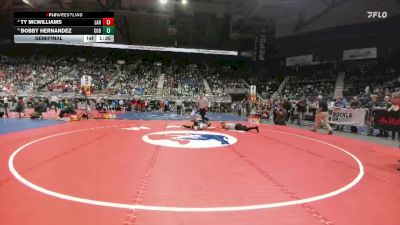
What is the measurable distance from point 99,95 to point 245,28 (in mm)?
15400

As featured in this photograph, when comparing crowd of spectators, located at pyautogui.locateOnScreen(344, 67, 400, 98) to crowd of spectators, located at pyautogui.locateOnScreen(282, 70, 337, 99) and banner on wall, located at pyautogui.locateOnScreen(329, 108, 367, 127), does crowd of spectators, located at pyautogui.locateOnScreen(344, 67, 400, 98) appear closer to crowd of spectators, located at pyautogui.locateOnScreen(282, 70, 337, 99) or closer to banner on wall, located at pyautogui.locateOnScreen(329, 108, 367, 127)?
crowd of spectators, located at pyautogui.locateOnScreen(282, 70, 337, 99)

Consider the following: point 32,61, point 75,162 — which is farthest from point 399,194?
point 32,61

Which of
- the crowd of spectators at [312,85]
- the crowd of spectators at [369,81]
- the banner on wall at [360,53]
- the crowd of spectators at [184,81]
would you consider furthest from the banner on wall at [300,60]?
the crowd of spectators at [184,81]

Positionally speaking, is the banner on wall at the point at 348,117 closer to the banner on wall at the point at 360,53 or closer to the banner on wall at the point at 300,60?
the banner on wall at the point at 360,53

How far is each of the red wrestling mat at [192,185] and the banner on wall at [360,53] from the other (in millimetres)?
22581

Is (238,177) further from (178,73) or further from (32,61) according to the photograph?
(32,61)

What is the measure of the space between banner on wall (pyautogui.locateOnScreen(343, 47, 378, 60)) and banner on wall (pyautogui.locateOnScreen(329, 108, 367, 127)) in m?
15.3

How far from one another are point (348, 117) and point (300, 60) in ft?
68.1

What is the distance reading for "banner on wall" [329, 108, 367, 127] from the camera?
44.4 feet

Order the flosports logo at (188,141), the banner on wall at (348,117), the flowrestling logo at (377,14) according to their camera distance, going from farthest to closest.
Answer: the flowrestling logo at (377,14)
the banner on wall at (348,117)
the flosports logo at (188,141)

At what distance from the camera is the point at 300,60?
33750 mm

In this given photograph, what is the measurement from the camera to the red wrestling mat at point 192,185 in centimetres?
345
